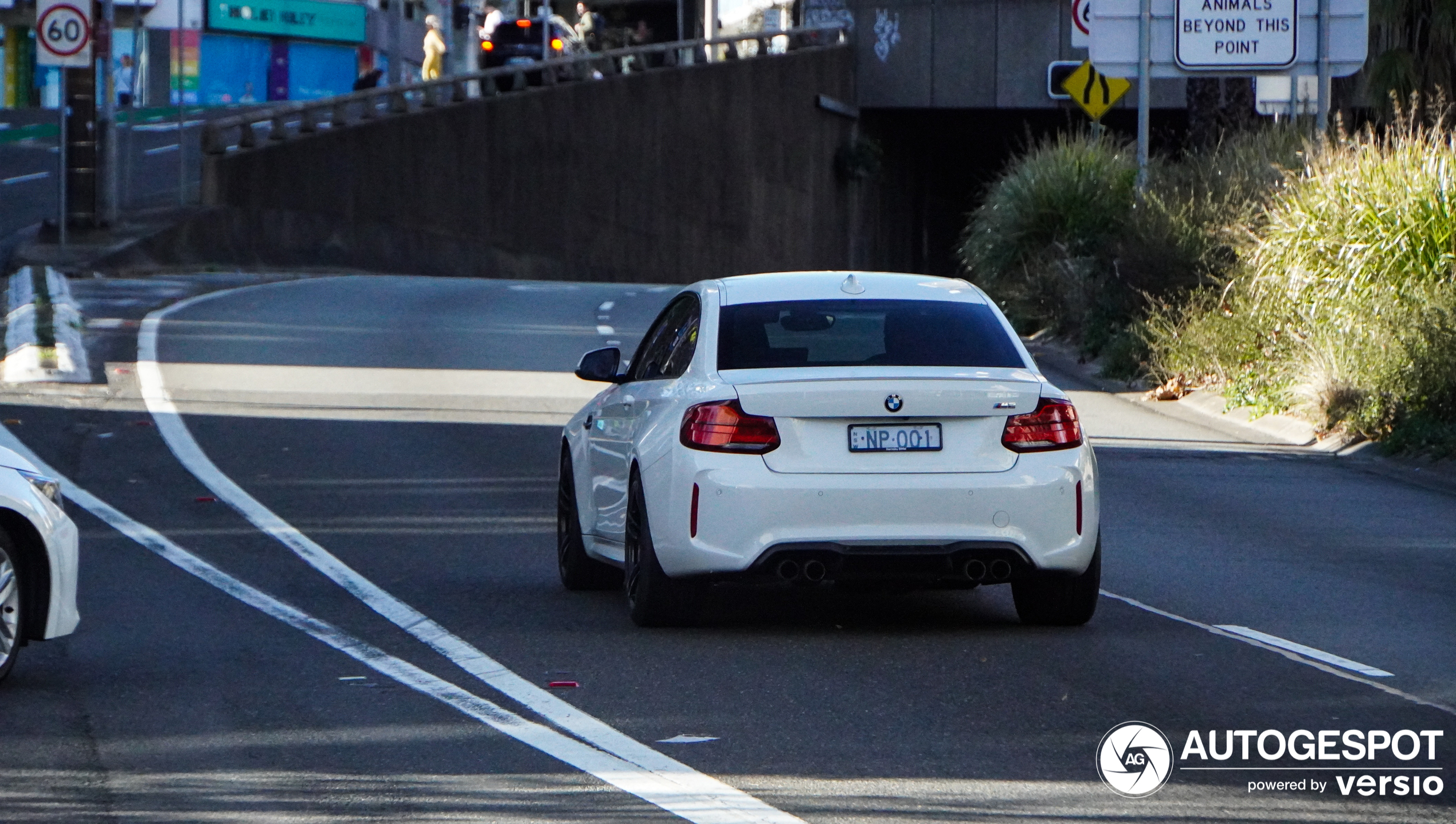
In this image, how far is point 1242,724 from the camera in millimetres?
6812

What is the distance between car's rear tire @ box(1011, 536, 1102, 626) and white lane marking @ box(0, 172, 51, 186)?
33.1 meters

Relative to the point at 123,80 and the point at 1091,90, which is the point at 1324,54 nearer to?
the point at 1091,90

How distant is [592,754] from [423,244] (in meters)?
36.9

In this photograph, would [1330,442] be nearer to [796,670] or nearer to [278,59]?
[796,670]

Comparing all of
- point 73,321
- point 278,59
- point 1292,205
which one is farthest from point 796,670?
point 278,59

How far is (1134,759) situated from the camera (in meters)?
6.32

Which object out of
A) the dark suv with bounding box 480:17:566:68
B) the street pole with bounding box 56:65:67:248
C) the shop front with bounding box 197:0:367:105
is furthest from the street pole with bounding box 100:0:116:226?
the shop front with bounding box 197:0:367:105

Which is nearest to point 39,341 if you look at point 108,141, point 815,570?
point 108,141

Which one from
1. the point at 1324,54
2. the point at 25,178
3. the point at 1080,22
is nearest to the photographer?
the point at 1324,54

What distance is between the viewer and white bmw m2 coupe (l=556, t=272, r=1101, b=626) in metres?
8.05

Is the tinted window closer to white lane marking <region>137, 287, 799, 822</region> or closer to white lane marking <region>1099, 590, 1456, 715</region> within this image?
white lane marking <region>137, 287, 799, 822</region>

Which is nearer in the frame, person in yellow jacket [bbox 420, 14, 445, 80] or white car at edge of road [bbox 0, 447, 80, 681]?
white car at edge of road [bbox 0, 447, 80, 681]

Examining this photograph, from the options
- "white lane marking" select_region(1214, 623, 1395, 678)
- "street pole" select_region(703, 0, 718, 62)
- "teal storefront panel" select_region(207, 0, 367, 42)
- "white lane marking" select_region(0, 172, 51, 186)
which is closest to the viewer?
"white lane marking" select_region(1214, 623, 1395, 678)

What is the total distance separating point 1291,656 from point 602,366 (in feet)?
10.5
